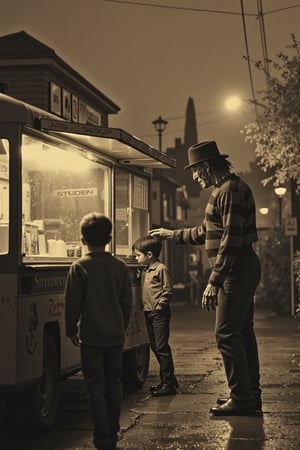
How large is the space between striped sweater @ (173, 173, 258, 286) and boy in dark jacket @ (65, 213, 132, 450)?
64.1 inches

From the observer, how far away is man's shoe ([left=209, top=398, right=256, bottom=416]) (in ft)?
26.4

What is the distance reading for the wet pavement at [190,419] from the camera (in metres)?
7.00

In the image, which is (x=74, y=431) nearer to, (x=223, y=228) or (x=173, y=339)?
(x=223, y=228)

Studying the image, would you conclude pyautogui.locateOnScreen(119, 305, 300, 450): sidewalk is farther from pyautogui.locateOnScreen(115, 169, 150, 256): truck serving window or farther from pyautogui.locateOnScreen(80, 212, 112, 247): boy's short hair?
pyautogui.locateOnScreen(115, 169, 150, 256): truck serving window

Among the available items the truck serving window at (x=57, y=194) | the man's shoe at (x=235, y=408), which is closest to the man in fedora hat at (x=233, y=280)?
the man's shoe at (x=235, y=408)

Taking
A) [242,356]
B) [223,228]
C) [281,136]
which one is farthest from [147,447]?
[281,136]

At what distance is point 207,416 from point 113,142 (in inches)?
108

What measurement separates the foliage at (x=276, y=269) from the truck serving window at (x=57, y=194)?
17.7 meters

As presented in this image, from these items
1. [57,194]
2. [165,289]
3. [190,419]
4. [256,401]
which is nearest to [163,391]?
[165,289]

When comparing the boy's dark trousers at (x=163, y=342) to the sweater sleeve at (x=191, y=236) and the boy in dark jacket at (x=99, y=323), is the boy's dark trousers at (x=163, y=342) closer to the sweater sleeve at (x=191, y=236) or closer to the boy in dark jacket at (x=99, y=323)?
the sweater sleeve at (x=191, y=236)

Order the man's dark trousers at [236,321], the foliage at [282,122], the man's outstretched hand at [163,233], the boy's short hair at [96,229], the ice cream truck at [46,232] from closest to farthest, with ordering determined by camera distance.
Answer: the boy's short hair at [96,229], the ice cream truck at [46,232], the man's dark trousers at [236,321], the man's outstretched hand at [163,233], the foliage at [282,122]

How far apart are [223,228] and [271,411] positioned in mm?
1610

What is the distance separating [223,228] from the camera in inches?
324

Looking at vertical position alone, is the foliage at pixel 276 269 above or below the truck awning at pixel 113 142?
below
